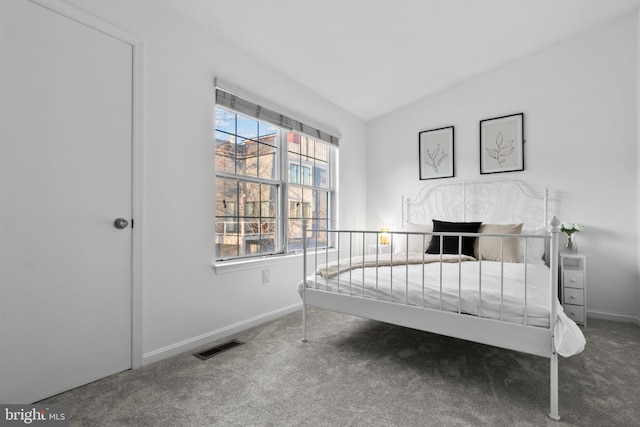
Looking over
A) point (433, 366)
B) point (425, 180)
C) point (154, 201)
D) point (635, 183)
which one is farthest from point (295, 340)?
point (635, 183)

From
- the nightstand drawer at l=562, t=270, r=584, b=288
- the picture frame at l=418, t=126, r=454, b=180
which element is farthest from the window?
the nightstand drawer at l=562, t=270, r=584, b=288

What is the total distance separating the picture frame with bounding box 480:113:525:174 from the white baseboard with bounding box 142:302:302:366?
2652 millimetres

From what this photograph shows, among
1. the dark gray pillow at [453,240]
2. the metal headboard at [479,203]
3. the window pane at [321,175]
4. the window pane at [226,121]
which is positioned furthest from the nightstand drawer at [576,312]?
the window pane at [226,121]

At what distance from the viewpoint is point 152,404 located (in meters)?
1.64

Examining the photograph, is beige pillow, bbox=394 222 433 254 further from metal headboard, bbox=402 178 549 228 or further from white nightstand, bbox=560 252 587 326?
white nightstand, bbox=560 252 587 326

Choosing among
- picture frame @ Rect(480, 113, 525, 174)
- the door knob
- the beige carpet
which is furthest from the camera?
picture frame @ Rect(480, 113, 525, 174)

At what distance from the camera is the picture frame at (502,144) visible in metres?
3.47

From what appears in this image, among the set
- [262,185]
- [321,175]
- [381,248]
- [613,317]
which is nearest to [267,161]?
[262,185]

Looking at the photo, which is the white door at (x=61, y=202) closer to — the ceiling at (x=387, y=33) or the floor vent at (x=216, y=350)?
the floor vent at (x=216, y=350)

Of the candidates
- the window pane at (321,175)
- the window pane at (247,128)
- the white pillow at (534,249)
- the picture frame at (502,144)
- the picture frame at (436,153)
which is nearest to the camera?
the window pane at (247,128)

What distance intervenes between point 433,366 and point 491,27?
9.15ft

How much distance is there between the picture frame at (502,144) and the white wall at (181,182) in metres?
2.53

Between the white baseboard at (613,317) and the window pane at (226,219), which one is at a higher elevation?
the window pane at (226,219)

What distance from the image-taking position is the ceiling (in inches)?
94.0
